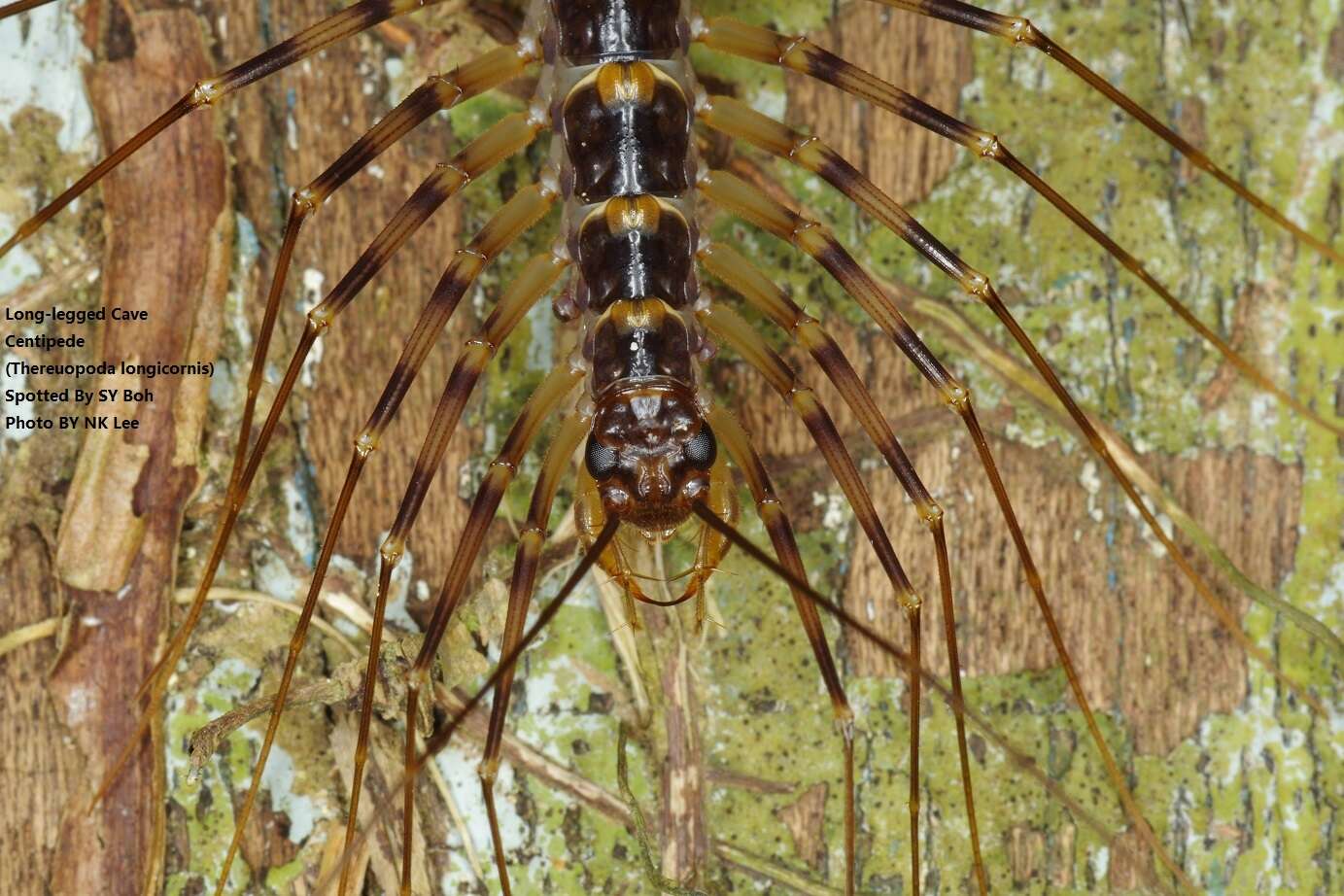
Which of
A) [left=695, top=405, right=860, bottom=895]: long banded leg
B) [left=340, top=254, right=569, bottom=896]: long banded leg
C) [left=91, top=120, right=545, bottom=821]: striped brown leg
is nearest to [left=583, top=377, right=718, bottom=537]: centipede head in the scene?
[left=695, top=405, right=860, bottom=895]: long banded leg

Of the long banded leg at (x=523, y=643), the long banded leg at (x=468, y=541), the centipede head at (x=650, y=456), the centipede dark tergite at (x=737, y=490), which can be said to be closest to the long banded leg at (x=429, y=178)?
the centipede dark tergite at (x=737, y=490)

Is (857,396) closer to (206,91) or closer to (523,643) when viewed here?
(523,643)

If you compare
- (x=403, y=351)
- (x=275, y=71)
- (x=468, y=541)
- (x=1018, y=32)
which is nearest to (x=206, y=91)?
(x=275, y=71)

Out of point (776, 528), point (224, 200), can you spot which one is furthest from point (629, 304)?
point (224, 200)

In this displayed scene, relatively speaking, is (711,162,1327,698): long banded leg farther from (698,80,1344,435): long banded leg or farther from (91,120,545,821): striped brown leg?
(91,120,545,821): striped brown leg

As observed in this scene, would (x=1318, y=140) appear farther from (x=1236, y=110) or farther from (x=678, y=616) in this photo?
(x=678, y=616)
